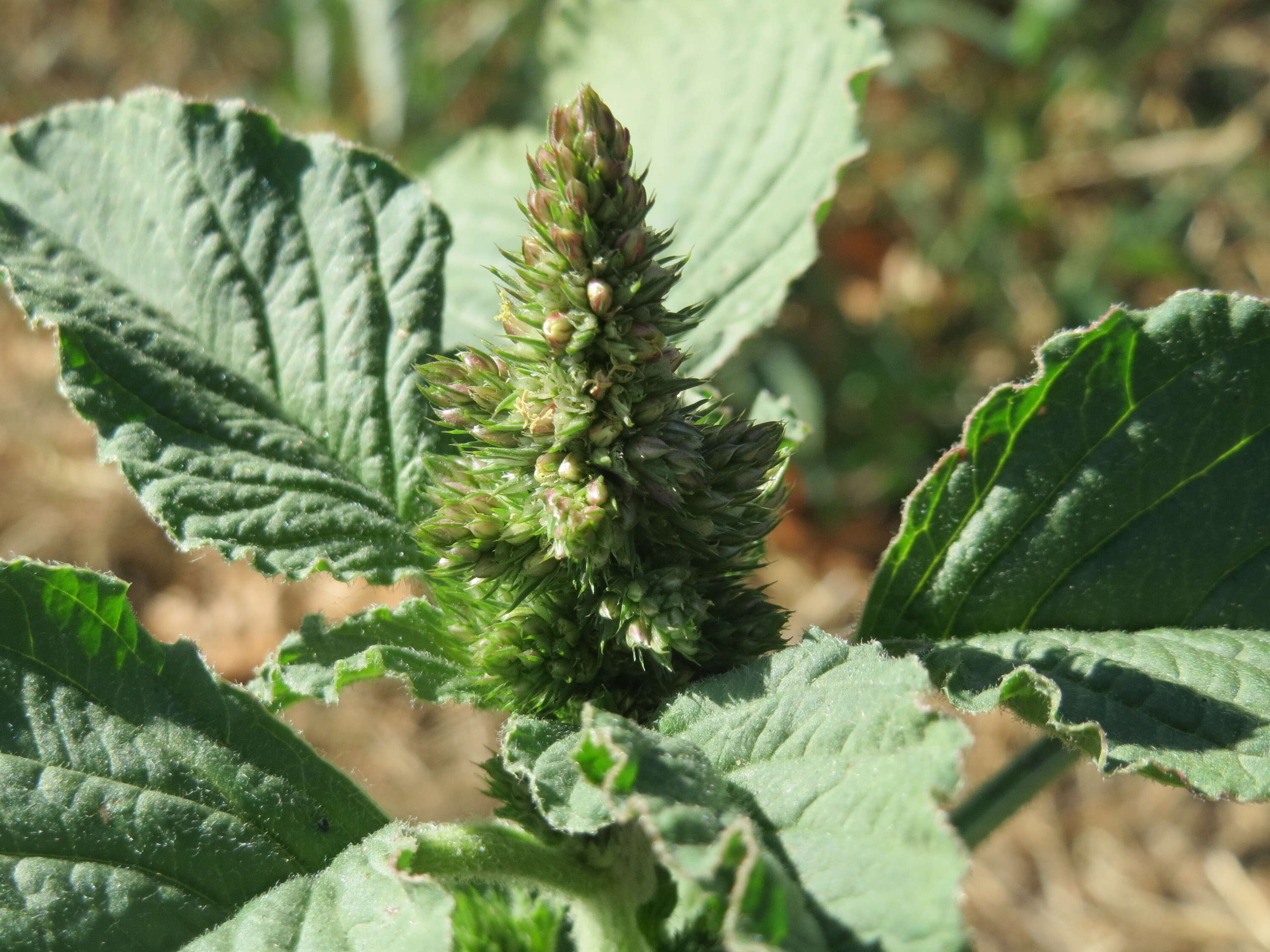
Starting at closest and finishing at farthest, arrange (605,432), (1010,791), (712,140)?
(605,432), (1010,791), (712,140)

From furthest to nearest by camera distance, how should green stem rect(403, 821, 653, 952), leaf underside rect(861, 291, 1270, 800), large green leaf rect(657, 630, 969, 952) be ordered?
leaf underside rect(861, 291, 1270, 800) < green stem rect(403, 821, 653, 952) < large green leaf rect(657, 630, 969, 952)

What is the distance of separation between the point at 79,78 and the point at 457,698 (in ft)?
19.9

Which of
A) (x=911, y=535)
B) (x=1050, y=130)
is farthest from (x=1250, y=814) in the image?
(x=911, y=535)

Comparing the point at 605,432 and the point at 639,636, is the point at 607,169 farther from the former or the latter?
the point at 639,636

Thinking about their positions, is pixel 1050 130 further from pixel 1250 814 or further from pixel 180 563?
pixel 180 563

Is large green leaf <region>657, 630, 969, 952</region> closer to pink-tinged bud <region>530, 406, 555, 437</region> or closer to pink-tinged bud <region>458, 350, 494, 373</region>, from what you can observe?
pink-tinged bud <region>530, 406, 555, 437</region>

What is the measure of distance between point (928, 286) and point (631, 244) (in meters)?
4.55

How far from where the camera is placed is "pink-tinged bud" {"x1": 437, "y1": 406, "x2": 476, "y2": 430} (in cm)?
194

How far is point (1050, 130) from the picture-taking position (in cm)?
598

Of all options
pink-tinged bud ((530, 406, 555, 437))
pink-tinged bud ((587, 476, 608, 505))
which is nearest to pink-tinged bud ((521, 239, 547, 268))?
pink-tinged bud ((530, 406, 555, 437))

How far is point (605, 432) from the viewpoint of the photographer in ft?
5.70

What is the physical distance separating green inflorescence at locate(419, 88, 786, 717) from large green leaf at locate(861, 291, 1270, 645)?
0.38 m

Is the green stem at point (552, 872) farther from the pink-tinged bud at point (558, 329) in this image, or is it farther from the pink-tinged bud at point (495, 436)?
the pink-tinged bud at point (558, 329)

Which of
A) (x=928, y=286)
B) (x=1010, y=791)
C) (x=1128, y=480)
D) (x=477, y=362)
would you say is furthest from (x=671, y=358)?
(x=928, y=286)
